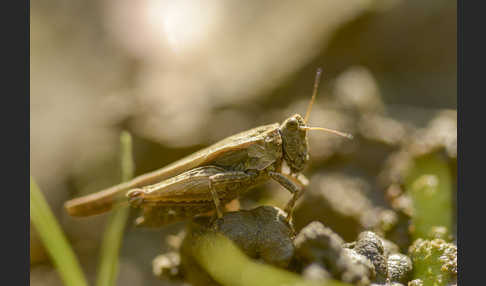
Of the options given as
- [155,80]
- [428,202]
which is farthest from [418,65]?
[155,80]

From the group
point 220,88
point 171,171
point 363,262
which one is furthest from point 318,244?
point 220,88

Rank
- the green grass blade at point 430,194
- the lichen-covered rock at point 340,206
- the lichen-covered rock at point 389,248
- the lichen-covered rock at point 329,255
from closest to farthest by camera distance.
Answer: the lichen-covered rock at point 329,255 → the lichen-covered rock at point 389,248 → the green grass blade at point 430,194 → the lichen-covered rock at point 340,206

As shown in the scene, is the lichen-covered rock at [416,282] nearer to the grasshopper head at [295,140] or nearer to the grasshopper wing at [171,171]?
the grasshopper head at [295,140]

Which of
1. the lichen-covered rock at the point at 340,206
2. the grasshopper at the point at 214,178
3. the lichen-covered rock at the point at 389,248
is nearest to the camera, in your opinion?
the grasshopper at the point at 214,178

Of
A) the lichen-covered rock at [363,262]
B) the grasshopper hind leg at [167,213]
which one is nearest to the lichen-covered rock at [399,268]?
the lichen-covered rock at [363,262]

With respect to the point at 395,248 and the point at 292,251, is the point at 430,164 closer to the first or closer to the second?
the point at 395,248
